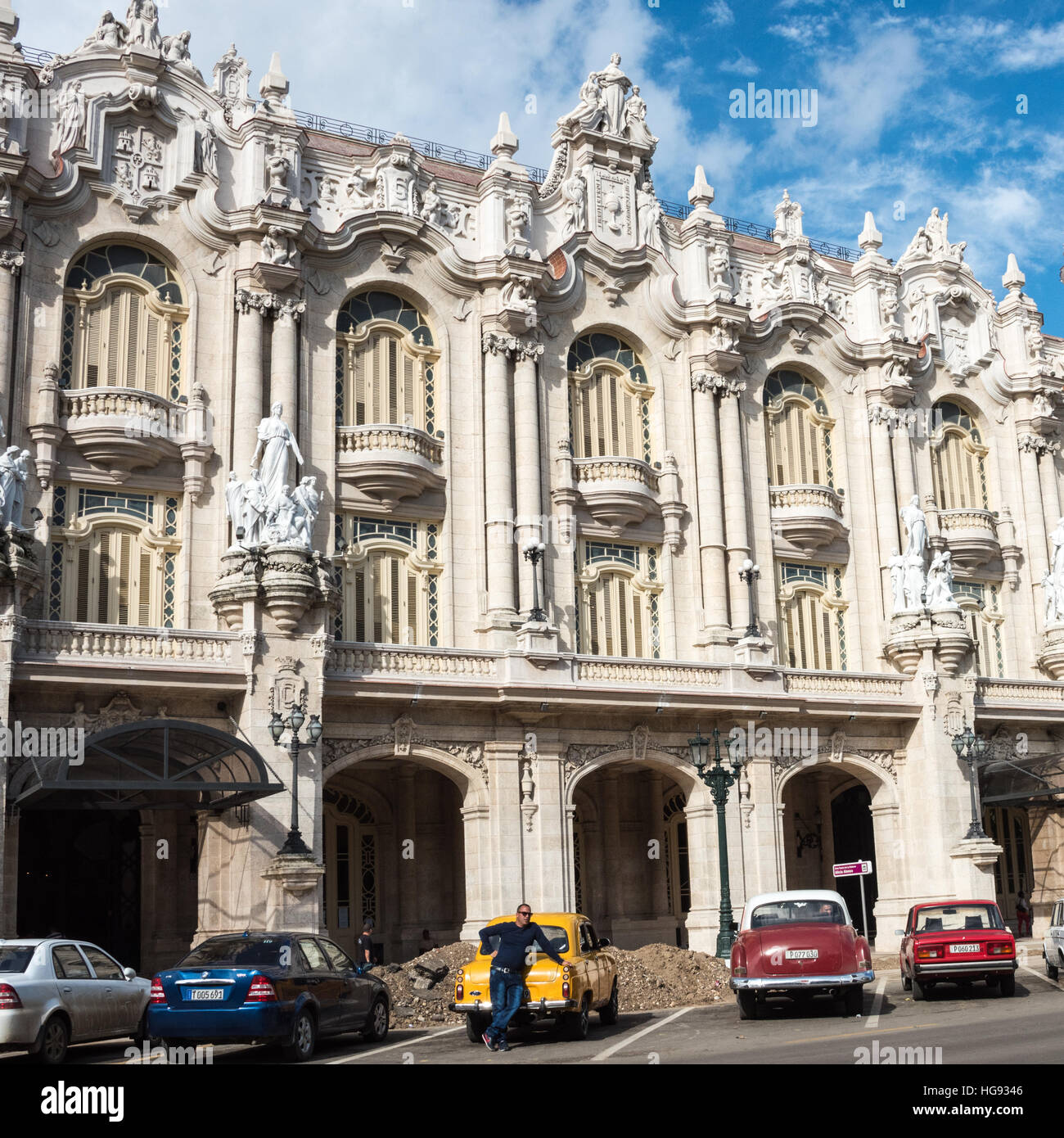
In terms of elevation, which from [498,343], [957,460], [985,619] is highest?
[498,343]

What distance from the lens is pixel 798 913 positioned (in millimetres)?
20562

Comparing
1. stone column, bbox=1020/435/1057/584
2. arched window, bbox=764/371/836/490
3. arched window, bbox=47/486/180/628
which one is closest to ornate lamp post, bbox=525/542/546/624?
arched window, bbox=47/486/180/628

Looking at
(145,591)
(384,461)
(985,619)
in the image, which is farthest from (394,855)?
(985,619)

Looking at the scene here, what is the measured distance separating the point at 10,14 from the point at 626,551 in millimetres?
19109

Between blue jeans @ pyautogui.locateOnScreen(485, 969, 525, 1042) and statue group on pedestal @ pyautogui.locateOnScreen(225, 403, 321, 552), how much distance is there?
44.7 ft

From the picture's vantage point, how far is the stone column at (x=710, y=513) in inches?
1385

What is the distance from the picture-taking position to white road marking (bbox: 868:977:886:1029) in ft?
60.3

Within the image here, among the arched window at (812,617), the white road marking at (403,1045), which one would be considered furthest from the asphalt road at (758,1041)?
the arched window at (812,617)

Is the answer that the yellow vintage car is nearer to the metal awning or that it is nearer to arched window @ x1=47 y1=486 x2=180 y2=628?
the metal awning

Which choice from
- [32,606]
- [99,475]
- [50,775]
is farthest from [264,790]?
[99,475]

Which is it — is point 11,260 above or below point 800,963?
above

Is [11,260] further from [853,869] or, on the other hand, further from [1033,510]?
[1033,510]

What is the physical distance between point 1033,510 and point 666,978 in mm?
23761

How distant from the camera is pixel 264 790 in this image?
25375 millimetres
